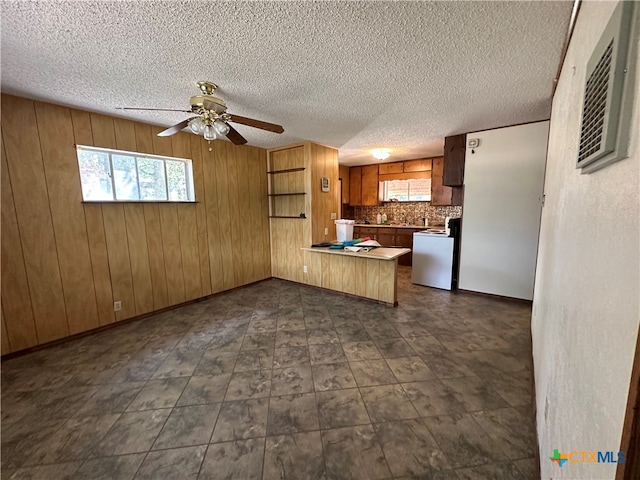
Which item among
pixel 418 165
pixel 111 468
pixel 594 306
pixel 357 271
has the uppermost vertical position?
pixel 418 165

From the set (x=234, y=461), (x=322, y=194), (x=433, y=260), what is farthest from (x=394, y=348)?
(x=322, y=194)

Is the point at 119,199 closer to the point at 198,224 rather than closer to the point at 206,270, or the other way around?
the point at 198,224

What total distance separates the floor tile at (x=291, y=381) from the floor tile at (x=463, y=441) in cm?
84

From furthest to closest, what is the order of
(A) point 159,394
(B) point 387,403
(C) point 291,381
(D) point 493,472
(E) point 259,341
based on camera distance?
(E) point 259,341 → (C) point 291,381 → (A) point 159,394 → (B) point 387,403 → (D) point 493,472

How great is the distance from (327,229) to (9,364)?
3921 millimetres

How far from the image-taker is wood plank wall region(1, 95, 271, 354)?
2.31m

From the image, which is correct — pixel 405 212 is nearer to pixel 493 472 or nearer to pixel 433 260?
pixel 433 260

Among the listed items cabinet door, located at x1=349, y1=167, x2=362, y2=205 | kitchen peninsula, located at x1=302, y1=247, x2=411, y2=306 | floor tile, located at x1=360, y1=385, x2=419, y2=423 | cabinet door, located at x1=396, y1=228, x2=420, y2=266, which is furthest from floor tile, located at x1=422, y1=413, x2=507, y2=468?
cabinet door, located at x1=349, y1=167, x2=362, y2=205

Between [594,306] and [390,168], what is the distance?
5.69 m

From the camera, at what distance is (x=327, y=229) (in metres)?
4.54

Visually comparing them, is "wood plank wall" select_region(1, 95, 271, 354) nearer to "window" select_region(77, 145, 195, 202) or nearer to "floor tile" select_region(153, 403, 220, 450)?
"window" select_region(77, 145, 195, 202)

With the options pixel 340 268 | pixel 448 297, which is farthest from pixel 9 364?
pixel 448 297

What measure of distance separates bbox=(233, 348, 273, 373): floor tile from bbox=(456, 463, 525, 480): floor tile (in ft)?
4.79

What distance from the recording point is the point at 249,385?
193 centimetres
